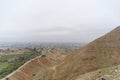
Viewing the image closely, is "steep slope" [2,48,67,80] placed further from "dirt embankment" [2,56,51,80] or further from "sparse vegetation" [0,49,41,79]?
"sparse vegetation" [0,49,41,79]

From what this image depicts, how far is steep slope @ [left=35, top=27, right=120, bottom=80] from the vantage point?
44688 millimetres

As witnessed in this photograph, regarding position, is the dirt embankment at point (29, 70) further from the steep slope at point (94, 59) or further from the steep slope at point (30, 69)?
the steep slope at point (94, 59)

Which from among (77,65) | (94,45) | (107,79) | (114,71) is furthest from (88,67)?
(107,79)

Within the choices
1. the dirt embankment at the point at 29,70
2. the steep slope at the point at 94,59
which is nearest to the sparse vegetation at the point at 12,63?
the dirt embankment at the point at 29,70

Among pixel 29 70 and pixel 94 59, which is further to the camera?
pixel 29 70

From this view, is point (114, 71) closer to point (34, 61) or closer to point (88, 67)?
point (88, 67)

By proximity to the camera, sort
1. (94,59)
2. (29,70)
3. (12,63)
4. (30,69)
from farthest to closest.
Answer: (12,63) < (30,69) < (29,70) < (94,59)

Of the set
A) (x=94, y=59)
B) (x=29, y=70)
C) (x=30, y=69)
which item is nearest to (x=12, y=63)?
(x=30, y=69)

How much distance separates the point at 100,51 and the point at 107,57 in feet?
9.03

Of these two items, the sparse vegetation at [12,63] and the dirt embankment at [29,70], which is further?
the sparse vegetation at [12,63]

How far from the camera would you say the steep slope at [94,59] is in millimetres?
44688

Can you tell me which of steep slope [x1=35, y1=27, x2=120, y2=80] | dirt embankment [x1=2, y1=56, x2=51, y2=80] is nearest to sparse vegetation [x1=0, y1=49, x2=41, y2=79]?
dirt embankment [x1=2, y1=56, x2=51, y2=80]

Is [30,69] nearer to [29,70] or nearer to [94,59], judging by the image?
[29,70]

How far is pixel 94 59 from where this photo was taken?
153ft
